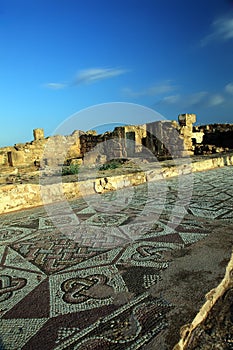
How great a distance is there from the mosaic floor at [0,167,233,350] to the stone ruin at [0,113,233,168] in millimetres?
6654

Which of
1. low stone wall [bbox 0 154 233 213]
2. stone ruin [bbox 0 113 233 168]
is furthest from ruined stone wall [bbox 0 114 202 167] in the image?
low stone wall [bbox 0 154 233 213]

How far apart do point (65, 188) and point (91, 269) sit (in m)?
2.47

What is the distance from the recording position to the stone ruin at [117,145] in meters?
10.4

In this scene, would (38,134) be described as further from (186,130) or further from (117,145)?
(186,130)

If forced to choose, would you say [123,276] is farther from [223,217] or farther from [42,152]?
[42,152]

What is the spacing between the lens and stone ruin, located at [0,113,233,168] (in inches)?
411

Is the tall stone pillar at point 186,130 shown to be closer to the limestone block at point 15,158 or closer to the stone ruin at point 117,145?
the stone ruin at point 117,145

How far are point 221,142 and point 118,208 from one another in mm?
10537

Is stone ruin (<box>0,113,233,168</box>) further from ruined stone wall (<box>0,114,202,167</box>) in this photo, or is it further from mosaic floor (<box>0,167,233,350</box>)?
mosaic floor (<box>0,167,233,350</box>)

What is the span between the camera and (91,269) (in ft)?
5.45

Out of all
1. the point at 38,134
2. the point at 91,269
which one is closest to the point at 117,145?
the point at 38,134

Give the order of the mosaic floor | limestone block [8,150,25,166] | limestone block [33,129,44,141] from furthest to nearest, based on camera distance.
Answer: limestone block [33,129,44,141]
limestone block [8,150,25,166]
the mosaic floor

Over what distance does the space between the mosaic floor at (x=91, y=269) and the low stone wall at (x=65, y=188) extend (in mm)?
282

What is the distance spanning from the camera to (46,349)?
100 centimetres
